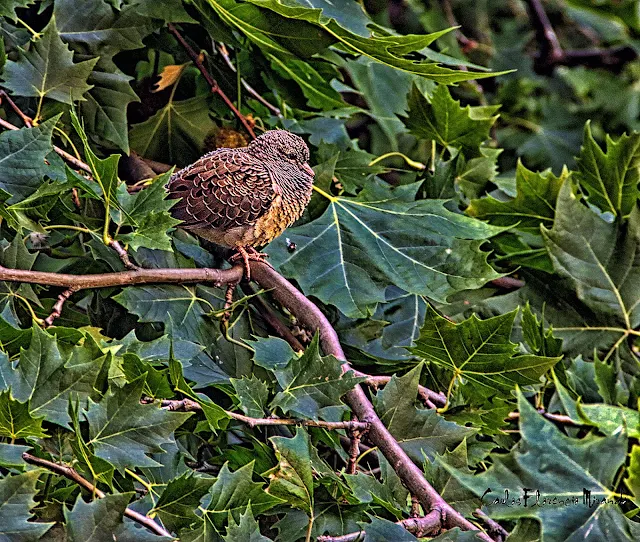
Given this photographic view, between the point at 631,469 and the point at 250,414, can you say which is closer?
the point at 631,469

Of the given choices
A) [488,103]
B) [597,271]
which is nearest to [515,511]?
[597,271]

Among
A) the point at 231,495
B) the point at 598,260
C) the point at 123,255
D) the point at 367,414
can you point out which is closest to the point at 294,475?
the point at 231,495

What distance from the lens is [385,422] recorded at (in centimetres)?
126

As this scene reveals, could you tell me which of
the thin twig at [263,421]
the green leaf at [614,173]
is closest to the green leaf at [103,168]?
the thin twig at [263,421]

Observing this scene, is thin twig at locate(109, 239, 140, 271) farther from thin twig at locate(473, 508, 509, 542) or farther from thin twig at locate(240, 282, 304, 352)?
thin twig at locate(473, 508, 509, 542)

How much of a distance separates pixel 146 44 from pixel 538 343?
3.07 ft

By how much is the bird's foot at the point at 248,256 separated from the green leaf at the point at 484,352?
34cm

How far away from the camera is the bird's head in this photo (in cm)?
168

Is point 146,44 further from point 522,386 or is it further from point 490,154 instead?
point 522,386

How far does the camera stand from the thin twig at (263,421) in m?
1.13

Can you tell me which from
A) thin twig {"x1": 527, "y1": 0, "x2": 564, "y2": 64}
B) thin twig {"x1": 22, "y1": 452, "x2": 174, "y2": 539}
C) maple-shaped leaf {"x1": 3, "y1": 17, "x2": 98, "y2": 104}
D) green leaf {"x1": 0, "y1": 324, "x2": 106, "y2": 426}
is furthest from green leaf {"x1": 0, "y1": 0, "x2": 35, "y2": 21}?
thin twig {"x1": 527, "y1": 0, "x2": 564, "y2": 64}

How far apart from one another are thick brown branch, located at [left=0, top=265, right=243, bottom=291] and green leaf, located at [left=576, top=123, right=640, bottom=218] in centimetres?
79

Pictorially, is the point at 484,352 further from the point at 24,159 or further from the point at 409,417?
the point at 24,159

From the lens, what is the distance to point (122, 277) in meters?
1.27
